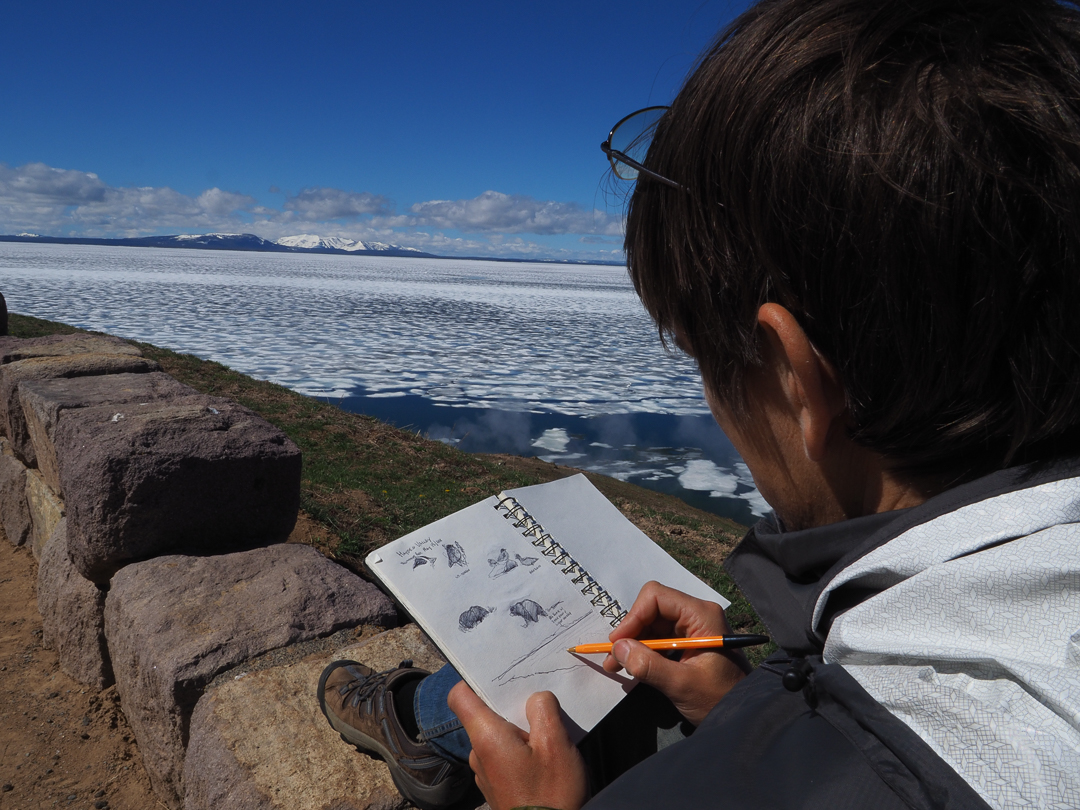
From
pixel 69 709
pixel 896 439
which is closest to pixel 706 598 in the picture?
pixel 896 439

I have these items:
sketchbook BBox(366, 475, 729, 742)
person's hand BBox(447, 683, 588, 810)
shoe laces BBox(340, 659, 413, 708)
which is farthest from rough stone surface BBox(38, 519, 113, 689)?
person's hand BBox(447, 683, 588, 810)

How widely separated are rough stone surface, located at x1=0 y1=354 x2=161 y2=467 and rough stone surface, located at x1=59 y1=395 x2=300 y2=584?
0.89 m

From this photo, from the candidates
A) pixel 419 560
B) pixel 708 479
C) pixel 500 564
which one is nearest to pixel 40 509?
pixel 419 560

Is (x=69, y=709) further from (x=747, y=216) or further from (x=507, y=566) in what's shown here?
(x=747, y=216)

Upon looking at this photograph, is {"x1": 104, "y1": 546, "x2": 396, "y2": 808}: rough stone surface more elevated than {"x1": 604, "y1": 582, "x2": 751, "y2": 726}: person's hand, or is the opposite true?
{"x1": 604, "y1": 582, "x2": 751, "y2": 726}: person's hand

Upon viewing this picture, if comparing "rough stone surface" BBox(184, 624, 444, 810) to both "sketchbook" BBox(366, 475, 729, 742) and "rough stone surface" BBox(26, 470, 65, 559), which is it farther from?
"rough stone surface" BBox(26, 470, 65, 559)

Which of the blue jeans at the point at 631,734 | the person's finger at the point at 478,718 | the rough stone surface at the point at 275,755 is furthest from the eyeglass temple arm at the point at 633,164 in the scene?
the rough stone surface at the point at 275,755

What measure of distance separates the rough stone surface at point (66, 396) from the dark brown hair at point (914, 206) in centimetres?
279

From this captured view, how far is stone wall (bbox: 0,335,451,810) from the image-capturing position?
1669mm

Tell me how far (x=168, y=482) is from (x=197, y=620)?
55cm

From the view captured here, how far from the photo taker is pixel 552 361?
40.2 ft

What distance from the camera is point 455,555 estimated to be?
55.2 inches

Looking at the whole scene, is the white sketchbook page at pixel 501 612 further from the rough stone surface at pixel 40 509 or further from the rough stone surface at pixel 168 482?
the rough stone surface at pixel 40 509

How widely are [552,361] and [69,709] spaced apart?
33.4 feet
